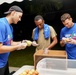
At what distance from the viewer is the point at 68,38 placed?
3340mm

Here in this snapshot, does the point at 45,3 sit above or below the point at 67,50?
above

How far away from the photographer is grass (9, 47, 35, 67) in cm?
696

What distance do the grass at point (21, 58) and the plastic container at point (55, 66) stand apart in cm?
396

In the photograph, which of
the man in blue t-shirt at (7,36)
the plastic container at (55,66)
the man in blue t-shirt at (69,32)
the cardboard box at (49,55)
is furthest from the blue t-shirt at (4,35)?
the man in blue t-shirt at (69,32)

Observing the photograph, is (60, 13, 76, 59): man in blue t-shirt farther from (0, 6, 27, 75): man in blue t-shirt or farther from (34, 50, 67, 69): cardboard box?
(0, 6, 27, 75): man in blue t-shirt

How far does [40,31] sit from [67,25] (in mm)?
753

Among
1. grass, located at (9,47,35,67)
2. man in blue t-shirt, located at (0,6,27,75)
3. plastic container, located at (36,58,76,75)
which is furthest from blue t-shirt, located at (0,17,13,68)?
grass, located at (9,47,35,67)

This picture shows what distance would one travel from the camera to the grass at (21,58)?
696 centimetres

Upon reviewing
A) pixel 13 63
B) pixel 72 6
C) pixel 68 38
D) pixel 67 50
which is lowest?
pixel 13 63

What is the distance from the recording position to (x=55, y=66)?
280cm

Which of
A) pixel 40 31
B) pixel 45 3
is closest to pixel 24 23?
pixel 45 3


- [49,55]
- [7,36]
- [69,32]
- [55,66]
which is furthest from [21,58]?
[55,66]

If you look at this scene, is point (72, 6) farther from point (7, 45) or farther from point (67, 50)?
point (7, 45)

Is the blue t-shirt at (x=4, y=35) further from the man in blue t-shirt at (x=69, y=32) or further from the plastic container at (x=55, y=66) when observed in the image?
the man in blue t-shirt at (x=69, y=32)
